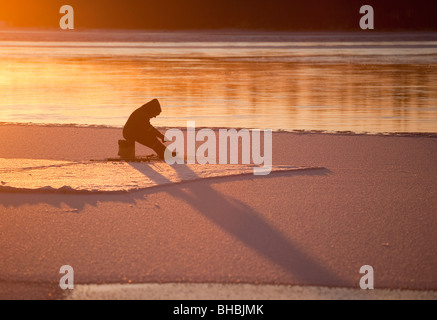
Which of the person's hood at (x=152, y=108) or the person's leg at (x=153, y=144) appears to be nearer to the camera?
the person's leg at (x=153, y=144)

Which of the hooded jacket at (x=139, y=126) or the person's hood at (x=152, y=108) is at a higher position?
the person's hood at (x=152, y=108)

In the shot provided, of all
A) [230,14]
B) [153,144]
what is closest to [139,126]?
[153,144]

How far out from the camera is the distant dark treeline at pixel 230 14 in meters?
81.4

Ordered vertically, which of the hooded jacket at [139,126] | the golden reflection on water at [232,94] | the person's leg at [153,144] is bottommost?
the person's leg at [153,144]

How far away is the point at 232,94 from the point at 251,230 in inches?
525

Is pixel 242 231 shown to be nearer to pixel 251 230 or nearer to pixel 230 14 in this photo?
pixel 251 230

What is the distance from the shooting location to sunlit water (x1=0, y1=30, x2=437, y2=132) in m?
15.9

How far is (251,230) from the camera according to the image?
7.65 metres

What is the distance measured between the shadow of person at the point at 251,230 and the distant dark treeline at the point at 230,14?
231 feet

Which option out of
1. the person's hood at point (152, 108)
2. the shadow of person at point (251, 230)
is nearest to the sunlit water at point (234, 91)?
the person's hood at point (152, 108)

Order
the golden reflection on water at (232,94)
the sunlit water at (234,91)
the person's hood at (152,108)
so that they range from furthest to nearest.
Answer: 1. the sunlit water at (234,91)
2. the golden reflection on water at (232,94)
3. the person's hood at (152,108)

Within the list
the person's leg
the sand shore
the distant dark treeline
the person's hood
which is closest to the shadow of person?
the sand shore

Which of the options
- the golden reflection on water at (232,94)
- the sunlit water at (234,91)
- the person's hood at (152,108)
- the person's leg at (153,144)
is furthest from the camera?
the sunlit water at (234,91)

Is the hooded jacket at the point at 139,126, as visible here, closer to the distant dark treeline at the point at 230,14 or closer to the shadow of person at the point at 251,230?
the shadow of person at the point at 251,230
